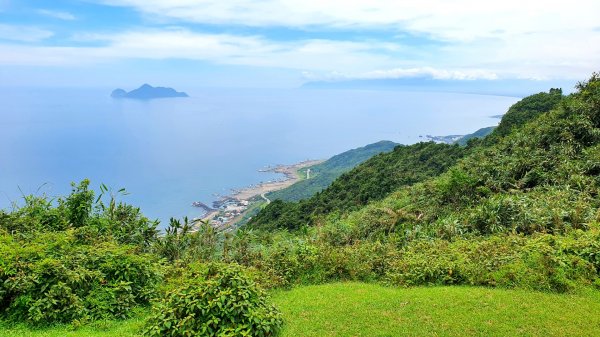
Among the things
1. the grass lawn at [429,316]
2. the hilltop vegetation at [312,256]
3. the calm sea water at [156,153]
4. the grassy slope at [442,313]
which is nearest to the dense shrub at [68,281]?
the hilltop vegetation at [312,256]

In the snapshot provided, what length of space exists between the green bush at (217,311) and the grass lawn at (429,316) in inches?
18.7

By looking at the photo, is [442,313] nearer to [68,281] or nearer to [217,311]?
[217,311]

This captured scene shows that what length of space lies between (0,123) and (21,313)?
19569 centimetres

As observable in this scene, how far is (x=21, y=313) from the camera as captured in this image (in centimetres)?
554

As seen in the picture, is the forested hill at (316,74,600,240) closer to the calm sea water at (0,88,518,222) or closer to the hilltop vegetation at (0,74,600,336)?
the hilltop vegetation at (0,74,600,336)

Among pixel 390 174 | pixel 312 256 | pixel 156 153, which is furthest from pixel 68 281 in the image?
pixel 156 153

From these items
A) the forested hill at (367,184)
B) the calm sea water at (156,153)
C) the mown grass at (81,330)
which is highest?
the mown grass at (81,330)

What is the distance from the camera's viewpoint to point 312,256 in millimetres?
7859

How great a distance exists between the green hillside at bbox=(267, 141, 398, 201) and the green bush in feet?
137

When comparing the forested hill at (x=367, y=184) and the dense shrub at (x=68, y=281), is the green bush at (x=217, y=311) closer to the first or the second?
the dense shrub at (x=68, y=281)

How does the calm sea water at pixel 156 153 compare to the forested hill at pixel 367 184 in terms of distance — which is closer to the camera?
the forested hill at pixel 367 184

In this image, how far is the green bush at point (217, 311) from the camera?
4648 mm

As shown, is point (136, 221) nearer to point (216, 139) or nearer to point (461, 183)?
point (461, 183)

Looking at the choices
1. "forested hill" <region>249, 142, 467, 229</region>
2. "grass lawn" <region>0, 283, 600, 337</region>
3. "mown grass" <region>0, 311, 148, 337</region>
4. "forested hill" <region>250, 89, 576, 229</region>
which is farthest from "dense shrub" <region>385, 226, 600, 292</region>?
"forested hill" <region>249, 142, 467, 229</region>
